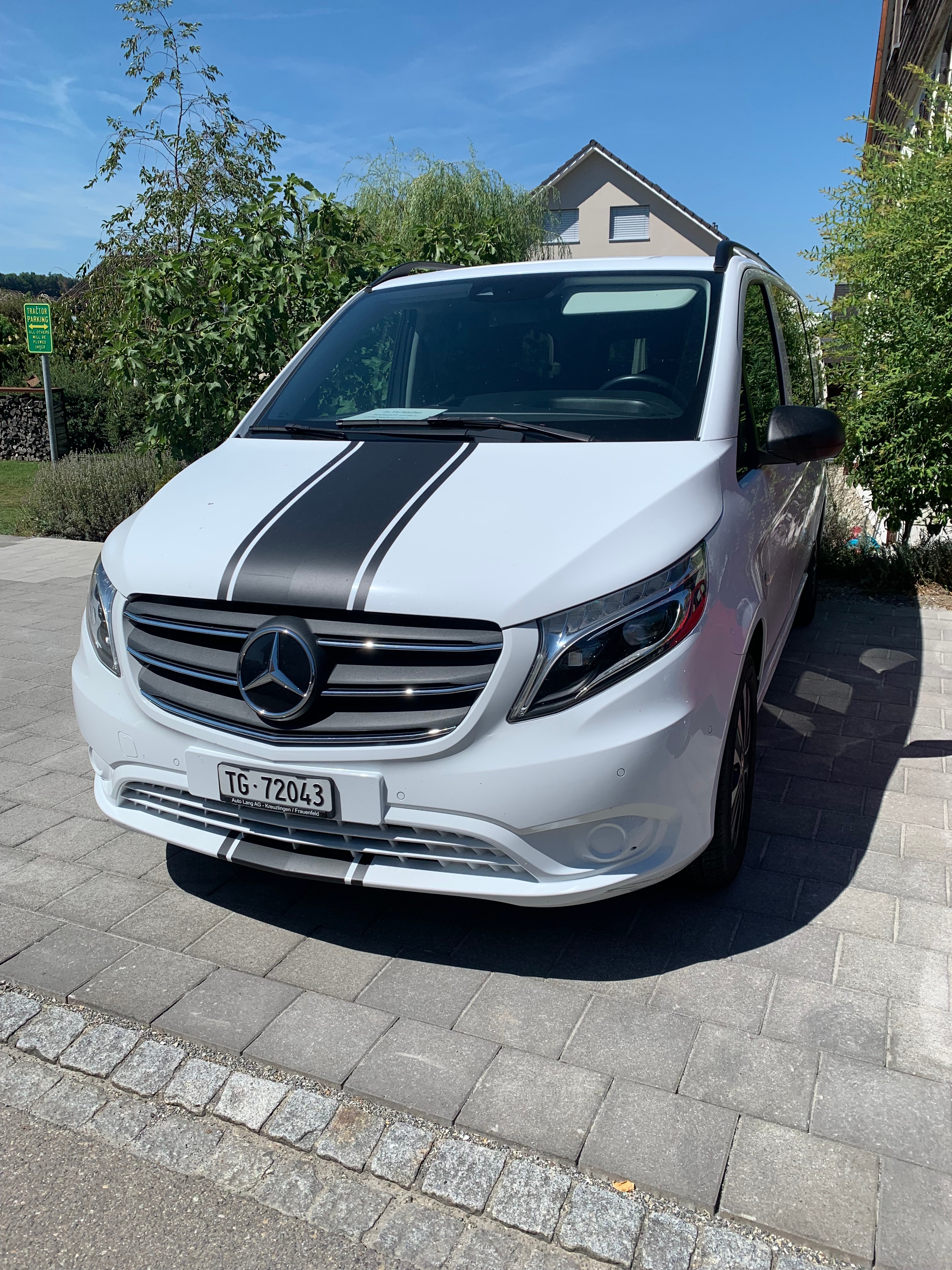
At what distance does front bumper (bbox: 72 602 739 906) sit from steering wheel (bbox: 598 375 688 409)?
956mm

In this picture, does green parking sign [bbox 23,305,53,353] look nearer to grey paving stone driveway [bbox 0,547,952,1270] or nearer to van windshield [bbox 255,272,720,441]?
van windshield [bbox 255,272,720,441]

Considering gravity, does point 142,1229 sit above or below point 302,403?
below

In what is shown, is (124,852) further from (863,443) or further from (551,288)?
(863,443)

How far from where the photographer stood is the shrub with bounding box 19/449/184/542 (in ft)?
37.8

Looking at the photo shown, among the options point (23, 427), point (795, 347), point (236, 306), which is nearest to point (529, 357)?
point (795, 347)

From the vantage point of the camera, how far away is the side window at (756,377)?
141 inches

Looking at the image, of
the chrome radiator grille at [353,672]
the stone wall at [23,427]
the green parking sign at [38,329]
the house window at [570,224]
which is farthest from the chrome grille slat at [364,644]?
the house window at [570,224]

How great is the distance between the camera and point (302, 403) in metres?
3.98

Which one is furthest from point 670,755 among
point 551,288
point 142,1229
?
point 551,288

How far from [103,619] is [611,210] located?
42.0 m

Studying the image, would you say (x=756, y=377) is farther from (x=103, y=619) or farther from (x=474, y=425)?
(x=103, y=619)

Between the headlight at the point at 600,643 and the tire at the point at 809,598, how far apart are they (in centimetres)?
412

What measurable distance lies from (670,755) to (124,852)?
83.8 inches

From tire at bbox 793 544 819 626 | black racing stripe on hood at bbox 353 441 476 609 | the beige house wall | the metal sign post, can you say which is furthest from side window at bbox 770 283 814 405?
the beige house wall
